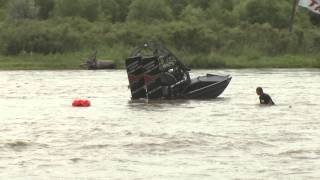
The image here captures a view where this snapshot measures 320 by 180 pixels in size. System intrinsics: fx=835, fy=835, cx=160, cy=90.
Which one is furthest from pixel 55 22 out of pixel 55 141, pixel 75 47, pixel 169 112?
pixel 55 141

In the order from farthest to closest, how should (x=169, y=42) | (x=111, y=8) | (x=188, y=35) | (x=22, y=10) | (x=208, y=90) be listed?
(x=111, y=8) → (x=22, y=10) → (x=169, y=42) → (x=188, y=35) → (x=208, y=90)

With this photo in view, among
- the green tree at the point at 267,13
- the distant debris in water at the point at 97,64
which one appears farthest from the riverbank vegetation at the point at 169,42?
the distant debris in water at the point at 97,64

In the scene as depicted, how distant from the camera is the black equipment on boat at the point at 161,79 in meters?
33.2

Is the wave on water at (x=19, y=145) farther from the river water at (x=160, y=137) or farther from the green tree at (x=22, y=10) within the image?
the green tree at (x=22, y=10)

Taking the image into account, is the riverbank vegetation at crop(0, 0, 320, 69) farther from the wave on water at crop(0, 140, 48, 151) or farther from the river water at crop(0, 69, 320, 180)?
the wave on water at crop(0, 140, 48, 151)

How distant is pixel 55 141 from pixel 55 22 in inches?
2534

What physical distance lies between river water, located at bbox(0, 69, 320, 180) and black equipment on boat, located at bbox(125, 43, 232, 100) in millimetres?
611

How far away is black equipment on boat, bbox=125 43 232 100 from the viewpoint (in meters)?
33.2

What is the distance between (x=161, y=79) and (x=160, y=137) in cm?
1127

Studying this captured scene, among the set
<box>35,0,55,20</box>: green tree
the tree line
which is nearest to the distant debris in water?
the tree line

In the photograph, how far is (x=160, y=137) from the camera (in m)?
22.3

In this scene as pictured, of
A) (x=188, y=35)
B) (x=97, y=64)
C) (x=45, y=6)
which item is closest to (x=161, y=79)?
(x=97, y=64)

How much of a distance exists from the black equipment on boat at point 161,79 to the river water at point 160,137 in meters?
0.61

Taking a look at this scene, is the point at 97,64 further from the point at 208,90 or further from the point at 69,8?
the point at 69,8
